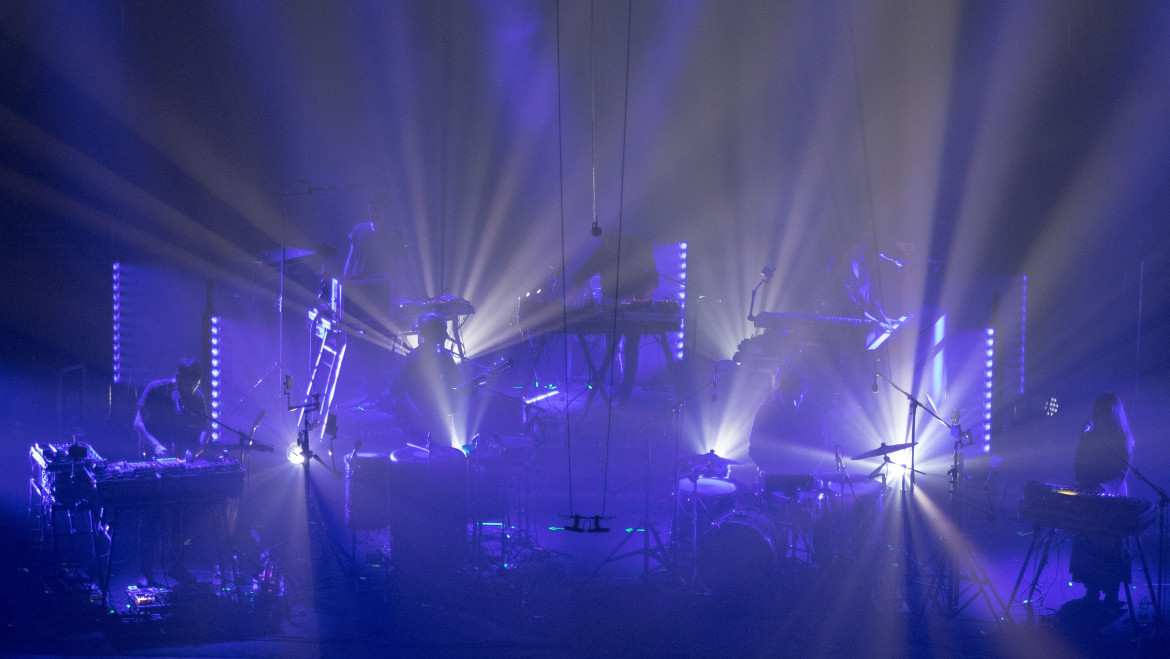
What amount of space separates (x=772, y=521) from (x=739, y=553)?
390 mm

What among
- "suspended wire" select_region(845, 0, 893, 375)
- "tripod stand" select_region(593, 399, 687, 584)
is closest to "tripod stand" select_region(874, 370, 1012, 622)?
"tripod stand" select_region(593, 399, 687, 584)

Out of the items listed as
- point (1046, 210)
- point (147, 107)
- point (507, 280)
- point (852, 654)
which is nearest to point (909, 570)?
point (852, 654)

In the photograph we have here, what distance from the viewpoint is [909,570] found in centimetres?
713

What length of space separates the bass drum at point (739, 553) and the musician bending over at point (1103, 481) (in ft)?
7.87

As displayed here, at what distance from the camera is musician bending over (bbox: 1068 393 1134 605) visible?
21.5 ft

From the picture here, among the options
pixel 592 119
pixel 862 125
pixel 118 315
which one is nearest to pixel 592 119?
pixel 592 119

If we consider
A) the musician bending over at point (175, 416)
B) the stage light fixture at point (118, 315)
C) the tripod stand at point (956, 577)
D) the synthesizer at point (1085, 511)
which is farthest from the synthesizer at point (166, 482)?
the synthesizer at point (1085, 511)

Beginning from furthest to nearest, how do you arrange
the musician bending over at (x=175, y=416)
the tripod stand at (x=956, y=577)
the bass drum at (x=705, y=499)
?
the musician bending over at (x=175, y=416), the bass drum at (x=705, y=499), the tripod stand at (x=956, y=577)

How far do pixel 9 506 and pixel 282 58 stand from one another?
6176 mm

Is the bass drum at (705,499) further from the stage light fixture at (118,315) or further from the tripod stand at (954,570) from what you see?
the stage light fixture at (118,315)

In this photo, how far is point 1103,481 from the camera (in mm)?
7035

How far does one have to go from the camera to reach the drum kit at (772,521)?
21.9ft

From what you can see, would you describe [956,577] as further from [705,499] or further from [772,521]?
[705,499]

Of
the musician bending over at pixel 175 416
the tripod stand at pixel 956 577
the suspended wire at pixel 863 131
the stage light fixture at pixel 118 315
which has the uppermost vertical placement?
the suspended wire at pixel 863 131
